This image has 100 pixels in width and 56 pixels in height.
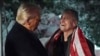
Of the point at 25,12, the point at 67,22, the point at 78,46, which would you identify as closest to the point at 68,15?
the point at 67,22

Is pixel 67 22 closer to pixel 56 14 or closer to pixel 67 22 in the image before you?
pixel 67 22

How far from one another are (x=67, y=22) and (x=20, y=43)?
15.4 inches

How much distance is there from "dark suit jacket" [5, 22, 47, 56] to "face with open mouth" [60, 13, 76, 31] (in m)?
0.28

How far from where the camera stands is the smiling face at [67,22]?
2172 millimetres


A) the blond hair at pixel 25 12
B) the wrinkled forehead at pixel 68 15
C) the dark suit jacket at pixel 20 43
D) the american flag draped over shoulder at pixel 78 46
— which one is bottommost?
the american flag draped over shoulder at pixel 78 46

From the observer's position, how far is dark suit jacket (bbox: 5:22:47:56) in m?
2.00

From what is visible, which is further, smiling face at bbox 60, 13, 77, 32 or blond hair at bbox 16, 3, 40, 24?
smiling face at bbox 60, 13, 77, 32

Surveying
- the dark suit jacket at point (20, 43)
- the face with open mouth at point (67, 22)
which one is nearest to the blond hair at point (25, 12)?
the dark suit jacket at point (20, 43)

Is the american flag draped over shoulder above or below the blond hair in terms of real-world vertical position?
below

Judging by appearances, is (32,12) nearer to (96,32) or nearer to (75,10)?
(75,10)

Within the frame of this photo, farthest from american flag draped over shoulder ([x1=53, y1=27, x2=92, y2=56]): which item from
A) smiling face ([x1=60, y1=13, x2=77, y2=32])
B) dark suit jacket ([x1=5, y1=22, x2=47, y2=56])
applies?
dark suit jacket ([x1=5, y1=22, x2=47, y2=56])

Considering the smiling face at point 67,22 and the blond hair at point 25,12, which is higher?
the blond hair at point 25,12

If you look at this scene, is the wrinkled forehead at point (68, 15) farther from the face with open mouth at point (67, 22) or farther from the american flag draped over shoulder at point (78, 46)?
the american flag draped over shoulder at point (78, 46)

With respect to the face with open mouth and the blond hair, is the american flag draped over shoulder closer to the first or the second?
the face with open mouth
